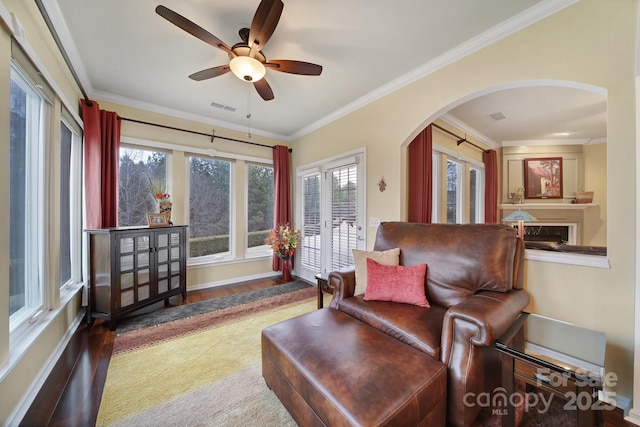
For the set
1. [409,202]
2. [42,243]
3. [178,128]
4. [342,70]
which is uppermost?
[342,70]

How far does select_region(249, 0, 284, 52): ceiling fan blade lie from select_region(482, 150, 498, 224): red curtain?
468 centimetres

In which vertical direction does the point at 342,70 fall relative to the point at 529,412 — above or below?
above

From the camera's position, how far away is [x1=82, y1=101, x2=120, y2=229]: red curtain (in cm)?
266

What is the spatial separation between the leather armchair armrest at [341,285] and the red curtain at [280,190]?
2358 mm

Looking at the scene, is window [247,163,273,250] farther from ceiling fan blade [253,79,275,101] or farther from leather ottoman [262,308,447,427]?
leather ottoman [262,308,447,427]

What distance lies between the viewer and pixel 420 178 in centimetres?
285

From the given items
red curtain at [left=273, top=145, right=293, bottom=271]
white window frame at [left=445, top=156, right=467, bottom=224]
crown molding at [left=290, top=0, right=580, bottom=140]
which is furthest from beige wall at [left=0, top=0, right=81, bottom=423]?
white window frame at [left=445, top=156, right=467, bottom=224]

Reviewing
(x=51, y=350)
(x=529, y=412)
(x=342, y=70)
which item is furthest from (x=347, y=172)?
(x=51, y=350)

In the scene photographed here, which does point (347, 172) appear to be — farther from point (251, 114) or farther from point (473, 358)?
point (473, 358)

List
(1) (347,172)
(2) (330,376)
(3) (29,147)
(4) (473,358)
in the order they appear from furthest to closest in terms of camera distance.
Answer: (1) (347,172) < (3) (29,147) < (4) (473,358) < (2) (330,376)

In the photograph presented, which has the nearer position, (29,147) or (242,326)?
(29,147)

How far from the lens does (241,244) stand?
408 cm

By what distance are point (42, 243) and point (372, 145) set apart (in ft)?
10.8

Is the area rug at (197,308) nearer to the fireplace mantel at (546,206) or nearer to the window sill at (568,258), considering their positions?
the window sill at (568,258)
